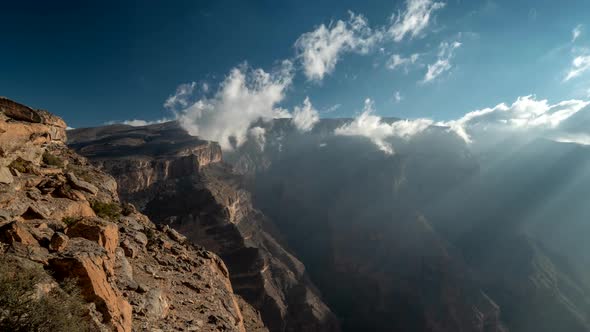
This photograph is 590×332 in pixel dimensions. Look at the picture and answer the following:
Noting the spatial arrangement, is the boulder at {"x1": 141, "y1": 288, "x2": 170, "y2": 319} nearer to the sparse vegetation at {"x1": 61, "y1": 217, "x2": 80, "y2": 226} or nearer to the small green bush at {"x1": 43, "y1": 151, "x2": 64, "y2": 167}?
the sparse vegetation at {"x1": 61, "y1": 217, "x2": 80, "y2": 226}

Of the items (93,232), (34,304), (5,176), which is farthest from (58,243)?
(5,176)

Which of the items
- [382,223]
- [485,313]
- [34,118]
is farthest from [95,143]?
[485,313]

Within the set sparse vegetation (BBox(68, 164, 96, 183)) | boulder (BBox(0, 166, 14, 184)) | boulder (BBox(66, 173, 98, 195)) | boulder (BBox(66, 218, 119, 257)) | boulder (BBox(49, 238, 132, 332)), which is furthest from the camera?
sparse vegetation (BBox(68, 164, 96, 183))

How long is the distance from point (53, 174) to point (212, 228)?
9514 centimetres

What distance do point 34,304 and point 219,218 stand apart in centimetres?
11225

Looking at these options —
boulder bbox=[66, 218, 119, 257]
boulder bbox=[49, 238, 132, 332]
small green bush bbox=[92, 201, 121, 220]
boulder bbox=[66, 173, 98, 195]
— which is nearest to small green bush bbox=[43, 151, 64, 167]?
boulder bbox=[66, 173, 98, 195]

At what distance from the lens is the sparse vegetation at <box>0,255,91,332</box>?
8.79 meters

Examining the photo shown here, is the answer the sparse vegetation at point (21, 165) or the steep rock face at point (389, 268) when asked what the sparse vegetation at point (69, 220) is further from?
the steep rock face at point (389, 268)

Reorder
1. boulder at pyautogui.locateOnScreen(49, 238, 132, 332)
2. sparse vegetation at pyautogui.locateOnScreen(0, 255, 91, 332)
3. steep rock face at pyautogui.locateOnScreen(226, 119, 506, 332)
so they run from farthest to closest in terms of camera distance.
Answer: steep rock face at pyautogui.locateOnScreen(226, 119, 506, 332)
boulder at pyautogui.locateOnScreen(49, 238, 132, 332)
sparse vegetation at pyautogui.locateOnScreen(0, 255, 91, 332)

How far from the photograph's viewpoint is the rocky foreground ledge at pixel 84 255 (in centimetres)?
1120

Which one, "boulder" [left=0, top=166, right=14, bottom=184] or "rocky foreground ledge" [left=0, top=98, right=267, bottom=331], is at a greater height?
"boulder" [left=0, top=166, right=14, bottom=184]

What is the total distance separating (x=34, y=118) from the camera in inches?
931

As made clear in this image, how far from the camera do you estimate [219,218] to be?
4670 inches

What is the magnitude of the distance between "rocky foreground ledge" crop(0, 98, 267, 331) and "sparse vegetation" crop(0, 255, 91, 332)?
4 centimetres
